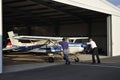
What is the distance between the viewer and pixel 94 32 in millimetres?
36125

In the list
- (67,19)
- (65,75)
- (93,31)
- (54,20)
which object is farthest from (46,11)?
(65,75)

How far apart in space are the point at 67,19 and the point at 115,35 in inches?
341

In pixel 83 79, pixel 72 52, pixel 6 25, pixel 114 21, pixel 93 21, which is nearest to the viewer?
pixel 83 79

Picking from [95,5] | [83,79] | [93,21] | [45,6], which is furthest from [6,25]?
[83,79]

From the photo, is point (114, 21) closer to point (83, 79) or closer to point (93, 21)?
point (93, 21)

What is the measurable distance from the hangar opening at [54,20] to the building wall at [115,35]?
46.7 inches

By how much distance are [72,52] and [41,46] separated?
3.52 m

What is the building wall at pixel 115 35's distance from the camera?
2848cm

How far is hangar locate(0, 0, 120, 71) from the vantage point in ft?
84.3

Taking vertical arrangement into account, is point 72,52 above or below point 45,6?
below

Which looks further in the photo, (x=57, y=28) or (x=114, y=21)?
(x=57, y=28)

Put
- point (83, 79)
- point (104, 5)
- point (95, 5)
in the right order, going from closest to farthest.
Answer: point (83, 79) < point (95, 5) < point (104, 5)

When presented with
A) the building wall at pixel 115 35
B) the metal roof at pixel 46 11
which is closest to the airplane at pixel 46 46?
the metal roof at pixel 46 11

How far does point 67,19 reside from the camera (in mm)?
36156
